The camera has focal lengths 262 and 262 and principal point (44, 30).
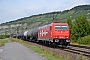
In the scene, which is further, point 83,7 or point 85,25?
point 83,7

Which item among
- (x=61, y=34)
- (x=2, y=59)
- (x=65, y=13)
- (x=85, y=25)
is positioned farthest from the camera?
(x=65, y=13)

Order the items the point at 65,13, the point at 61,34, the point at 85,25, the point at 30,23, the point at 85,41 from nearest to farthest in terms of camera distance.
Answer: the point at 61,34
the point at 85,41
the point at 85,25
the point at 65,13
the point at 30,23

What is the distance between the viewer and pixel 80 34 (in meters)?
54.7

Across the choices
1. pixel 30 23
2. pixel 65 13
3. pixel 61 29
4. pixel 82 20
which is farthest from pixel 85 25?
pixel 30 23

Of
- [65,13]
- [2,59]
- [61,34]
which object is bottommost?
[2,59]

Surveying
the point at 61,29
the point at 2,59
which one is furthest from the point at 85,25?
the point at 2,59

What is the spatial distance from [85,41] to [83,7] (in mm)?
120078

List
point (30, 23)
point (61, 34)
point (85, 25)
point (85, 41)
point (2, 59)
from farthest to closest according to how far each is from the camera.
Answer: point (30, 23), point (85, 25), point (85, 41), point (61, 34), point (2, 59)

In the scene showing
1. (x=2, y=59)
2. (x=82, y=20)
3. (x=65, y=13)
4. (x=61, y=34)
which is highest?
(x=65, y=13)

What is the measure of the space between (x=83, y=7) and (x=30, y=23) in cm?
3942

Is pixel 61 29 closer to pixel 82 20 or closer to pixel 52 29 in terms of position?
pixel 52 29

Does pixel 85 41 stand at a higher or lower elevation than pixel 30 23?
lower

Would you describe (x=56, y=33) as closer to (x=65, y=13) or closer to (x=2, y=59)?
(x=2, y=59)

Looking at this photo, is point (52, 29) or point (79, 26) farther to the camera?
point (79, 26)
